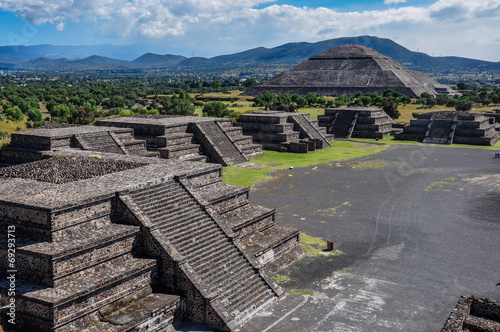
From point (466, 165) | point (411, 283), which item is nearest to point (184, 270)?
point (411, 283)

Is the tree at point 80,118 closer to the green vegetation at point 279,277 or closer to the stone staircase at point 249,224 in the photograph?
the stone staircase at point 249,224

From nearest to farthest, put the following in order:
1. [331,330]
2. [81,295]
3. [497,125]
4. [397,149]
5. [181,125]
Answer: [81,295] → [331,330] → [181,125] → [397,149] → [497,125]

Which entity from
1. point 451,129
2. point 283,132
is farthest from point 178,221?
point 451,129

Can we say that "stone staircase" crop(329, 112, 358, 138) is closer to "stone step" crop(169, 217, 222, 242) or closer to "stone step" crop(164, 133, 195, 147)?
"stone step" crop(164, 133, 195, 147)

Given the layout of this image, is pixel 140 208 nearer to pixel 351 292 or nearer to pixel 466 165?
pixel 351 292

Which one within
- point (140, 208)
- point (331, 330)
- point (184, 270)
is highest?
point (140, 208)

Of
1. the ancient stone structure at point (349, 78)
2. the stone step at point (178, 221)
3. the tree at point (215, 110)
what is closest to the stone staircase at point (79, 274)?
the stone step at point (178, 221)

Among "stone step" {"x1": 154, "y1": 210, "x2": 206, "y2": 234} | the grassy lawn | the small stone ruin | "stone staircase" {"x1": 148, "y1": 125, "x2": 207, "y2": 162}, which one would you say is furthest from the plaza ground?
the grassy lawn
